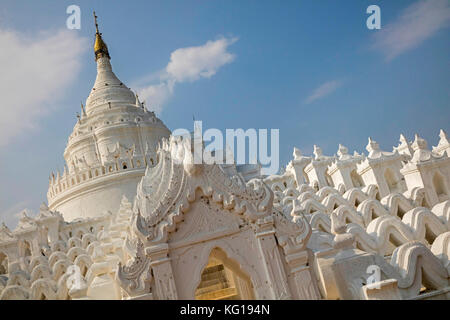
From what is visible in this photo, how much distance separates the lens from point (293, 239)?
7.07 m

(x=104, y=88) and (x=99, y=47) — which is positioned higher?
(x=99, y=47)

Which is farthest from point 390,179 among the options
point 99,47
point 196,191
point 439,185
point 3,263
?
point 99,47

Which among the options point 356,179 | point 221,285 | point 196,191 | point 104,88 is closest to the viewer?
point 196,191

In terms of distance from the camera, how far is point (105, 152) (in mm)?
32375

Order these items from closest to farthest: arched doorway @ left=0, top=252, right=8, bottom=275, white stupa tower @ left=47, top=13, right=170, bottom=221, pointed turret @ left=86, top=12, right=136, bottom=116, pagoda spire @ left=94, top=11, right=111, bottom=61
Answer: arched doorway @ left=0, top=252, right=8, bottom=275, white stupa tower @ left=47, top=13, right=170, bottom=221, pointed turret @ left=86, top=12, right=136, bottom=116, pagoda spire @ left=94, top=11, right=111, bottom=61

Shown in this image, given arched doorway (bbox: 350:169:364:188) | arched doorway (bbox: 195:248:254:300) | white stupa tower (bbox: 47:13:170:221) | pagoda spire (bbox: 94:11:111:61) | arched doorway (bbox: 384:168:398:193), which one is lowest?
arched doorway (bbox: 195:248:254:300)

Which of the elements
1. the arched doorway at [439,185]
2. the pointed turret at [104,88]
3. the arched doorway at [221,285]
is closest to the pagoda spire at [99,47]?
the pointed turret at [104,88]

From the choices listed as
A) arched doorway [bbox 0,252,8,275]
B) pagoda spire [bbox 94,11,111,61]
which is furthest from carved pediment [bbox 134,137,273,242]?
pagoda spire [bbox 94,11,111,61]

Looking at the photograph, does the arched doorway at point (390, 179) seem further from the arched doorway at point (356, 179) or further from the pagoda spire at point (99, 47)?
the pagoda spire at point (99, 47)

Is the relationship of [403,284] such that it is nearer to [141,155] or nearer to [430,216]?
[430,216]

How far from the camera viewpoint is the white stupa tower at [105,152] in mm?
29906

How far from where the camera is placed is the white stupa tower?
2991 centimetres

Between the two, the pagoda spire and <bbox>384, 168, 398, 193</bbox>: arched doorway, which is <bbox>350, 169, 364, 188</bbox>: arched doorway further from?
the pagoda spire

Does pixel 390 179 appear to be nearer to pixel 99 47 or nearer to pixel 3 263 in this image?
pixel 3 263
